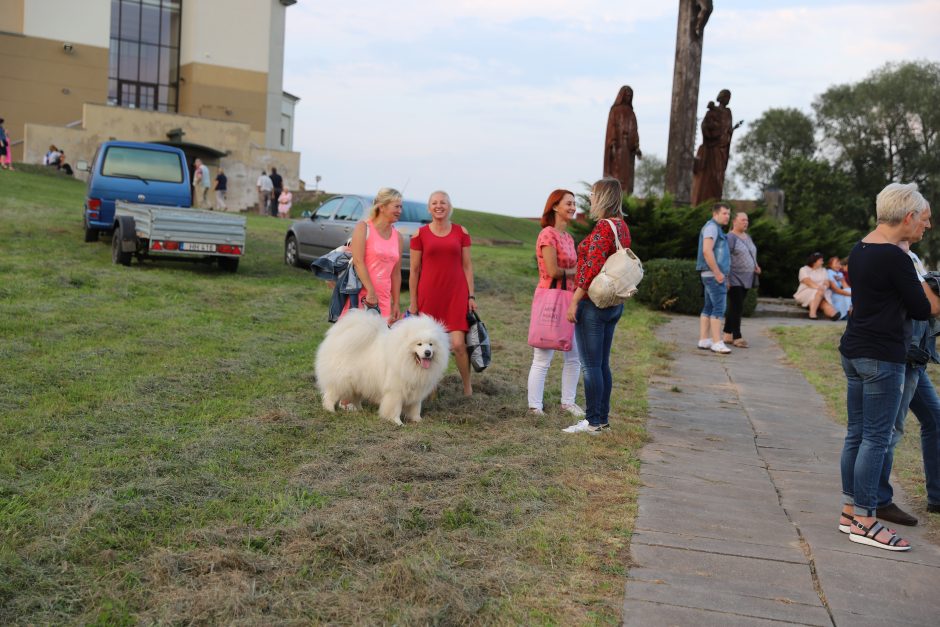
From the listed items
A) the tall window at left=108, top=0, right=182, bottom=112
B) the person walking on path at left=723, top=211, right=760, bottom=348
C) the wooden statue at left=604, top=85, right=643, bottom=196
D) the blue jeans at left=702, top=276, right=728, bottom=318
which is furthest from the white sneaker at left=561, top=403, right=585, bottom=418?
the tall window at left=108, top=0, right=182, bottom=112

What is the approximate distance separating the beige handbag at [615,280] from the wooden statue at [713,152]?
14714 millimetres

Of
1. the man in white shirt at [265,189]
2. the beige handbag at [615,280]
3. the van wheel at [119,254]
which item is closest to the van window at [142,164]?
the van wheel at [119,254]

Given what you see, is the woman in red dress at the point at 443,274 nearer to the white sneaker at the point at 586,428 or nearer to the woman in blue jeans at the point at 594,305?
the woman in blue jeans at the point at 594,305

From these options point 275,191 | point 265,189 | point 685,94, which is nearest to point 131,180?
point 685,94

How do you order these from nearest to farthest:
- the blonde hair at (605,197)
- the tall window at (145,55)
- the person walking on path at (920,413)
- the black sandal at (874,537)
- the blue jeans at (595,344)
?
the black sandal at (874,537)
the person walking on path at (920,413)
the blonde hair at (605,197)
the blue jeans at (595,344)
the tall window at (145,55)

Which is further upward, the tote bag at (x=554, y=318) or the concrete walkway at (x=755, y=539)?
the tote bag at (x=554, y=318)

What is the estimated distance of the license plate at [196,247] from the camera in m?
15.6

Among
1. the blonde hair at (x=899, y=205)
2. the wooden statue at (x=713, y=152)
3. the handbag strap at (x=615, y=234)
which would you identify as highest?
the wooden statue at (x=713, y=152)

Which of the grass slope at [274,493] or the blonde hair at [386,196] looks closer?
the grass slope at [274,493]

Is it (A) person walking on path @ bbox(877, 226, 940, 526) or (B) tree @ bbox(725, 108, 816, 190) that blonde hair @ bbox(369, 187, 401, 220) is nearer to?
(A) person walking on path @ bbox(877, 226, 940, 526)

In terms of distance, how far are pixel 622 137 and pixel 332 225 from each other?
7.01m

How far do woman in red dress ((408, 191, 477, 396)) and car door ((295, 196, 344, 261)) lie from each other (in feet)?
32.1

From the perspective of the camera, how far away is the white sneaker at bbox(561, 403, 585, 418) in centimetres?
809

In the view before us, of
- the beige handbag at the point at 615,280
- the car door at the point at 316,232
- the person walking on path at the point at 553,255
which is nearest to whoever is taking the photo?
the beige handbag at the point at 615,280
